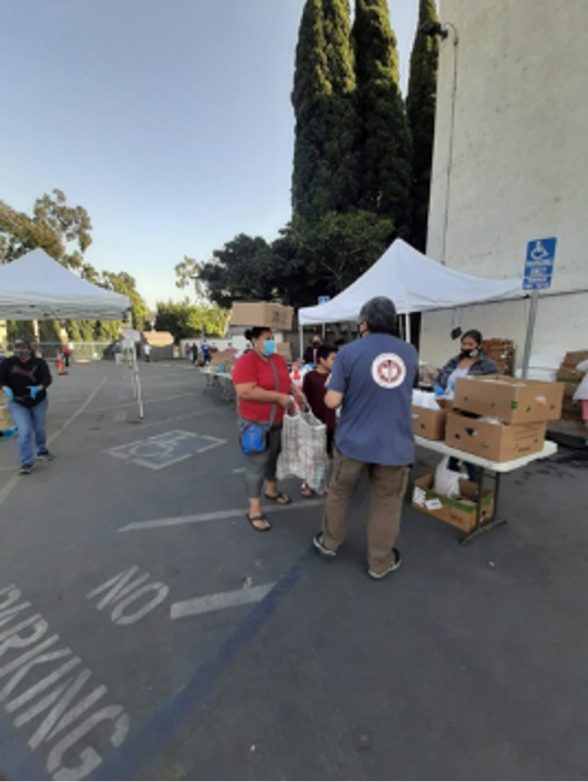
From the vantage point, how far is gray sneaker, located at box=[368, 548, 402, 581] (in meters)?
2.50

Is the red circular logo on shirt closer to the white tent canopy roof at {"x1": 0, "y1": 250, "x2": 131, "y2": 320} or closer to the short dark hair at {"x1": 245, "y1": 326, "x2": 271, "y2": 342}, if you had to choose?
the short dark hair at {"x1": 245, "y1": 326, "x2": 271, "y2": 342}

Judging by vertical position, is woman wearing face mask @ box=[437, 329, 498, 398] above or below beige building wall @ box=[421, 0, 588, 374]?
below

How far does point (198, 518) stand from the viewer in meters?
3.42

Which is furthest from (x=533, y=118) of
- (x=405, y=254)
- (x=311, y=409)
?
(x=311, y=409)

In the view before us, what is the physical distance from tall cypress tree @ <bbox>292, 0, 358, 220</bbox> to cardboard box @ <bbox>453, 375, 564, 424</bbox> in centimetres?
1464

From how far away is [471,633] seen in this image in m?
2.07

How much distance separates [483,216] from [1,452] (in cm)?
1138

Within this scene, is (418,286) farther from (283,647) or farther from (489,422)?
(283,647)

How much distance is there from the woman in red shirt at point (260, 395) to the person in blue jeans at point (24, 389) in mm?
3488

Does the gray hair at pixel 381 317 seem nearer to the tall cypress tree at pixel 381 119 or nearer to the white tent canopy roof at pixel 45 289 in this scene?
the white tent canopy roof at pixel 45 289

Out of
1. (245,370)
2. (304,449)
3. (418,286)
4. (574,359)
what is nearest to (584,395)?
(574,359)

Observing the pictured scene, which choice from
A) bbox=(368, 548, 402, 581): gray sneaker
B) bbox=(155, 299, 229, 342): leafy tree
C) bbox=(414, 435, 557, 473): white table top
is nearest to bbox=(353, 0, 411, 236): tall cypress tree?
bbox=(414, 435, 557, 473): white table top

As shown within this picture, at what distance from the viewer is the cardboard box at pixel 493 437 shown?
100 inches

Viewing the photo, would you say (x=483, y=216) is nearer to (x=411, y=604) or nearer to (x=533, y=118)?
(x=533, y=118)
